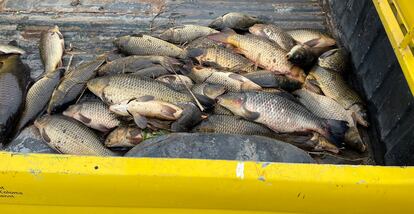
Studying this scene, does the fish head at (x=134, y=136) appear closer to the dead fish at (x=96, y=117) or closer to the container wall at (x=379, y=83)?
the dead fish at (x=96, y=117)

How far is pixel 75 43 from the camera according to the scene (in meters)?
4.18

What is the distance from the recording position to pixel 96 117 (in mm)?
3170

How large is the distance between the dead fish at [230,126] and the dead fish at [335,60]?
100cm

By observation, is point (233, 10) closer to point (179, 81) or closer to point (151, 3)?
point (151, 3)

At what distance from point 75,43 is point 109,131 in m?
1.39

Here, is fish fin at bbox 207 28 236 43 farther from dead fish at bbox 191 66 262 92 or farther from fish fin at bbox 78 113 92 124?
fish fin at bbox 78 113 92 124

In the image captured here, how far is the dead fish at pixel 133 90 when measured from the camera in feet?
10.2

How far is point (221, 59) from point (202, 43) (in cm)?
32

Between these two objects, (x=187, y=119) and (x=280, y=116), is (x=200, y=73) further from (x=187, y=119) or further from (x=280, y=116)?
(x=280, y=116)

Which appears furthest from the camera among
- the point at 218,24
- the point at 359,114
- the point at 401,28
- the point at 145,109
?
the point at 218,24

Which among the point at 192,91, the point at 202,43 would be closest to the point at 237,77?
the point at 192,91

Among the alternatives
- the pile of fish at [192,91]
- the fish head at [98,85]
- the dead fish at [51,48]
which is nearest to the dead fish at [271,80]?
the pile of fish at [192,91]

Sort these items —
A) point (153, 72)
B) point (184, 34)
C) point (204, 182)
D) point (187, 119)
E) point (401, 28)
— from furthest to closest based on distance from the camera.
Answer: point (184, 34)
point (153, 72)
point (187, 119)
point (401, 28)
point (204, 182)

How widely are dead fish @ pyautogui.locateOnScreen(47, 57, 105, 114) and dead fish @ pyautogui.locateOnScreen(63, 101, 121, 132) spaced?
17 cm
